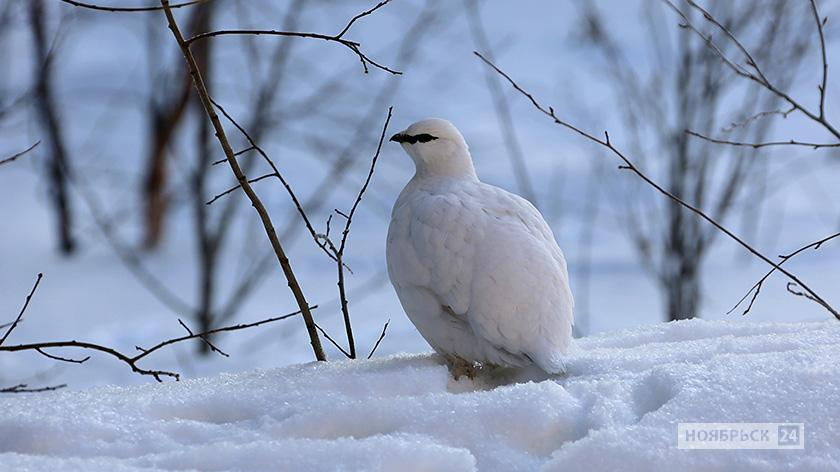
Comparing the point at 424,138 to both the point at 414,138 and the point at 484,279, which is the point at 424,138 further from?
the point at 484,279

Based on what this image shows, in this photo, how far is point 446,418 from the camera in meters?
1.78

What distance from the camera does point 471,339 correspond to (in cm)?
231

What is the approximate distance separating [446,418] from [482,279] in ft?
1.88

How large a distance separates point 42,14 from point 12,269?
2359 mm

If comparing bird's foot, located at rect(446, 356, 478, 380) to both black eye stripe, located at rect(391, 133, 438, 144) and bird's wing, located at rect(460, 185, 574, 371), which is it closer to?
bird's wing, located at rect(460, 185, 574, 371)

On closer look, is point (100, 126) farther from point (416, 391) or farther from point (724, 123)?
point (416, 391)

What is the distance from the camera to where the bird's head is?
277cm

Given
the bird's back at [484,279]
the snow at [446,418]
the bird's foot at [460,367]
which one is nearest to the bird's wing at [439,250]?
the bird's back at [484,279]

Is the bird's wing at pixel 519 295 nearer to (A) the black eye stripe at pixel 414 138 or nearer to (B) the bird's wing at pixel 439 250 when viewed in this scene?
(B) the bird's wing at pixel 439 250

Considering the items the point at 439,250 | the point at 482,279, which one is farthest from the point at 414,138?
the point at 482,279

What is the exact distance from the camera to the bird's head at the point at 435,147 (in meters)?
2.77

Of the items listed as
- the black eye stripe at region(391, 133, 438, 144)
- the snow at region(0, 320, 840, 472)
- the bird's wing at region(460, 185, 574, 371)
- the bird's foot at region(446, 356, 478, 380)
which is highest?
the black eye stripe at region(391, 133, 438, 144)

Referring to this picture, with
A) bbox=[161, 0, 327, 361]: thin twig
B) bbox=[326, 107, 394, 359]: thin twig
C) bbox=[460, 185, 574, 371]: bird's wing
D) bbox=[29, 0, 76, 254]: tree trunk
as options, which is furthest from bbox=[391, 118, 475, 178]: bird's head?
bbox=[29, 0, 76, 254]: tree trunk

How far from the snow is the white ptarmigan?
170 millimetres
